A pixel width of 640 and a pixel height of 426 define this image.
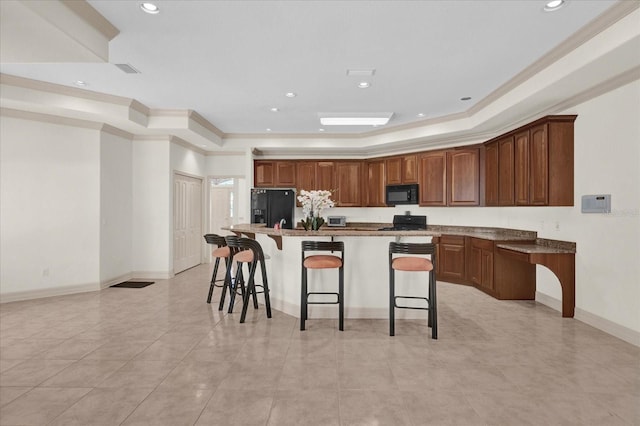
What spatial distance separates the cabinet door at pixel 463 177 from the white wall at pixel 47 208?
19.9 ft

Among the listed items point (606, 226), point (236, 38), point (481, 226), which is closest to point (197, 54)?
point (236, 38)

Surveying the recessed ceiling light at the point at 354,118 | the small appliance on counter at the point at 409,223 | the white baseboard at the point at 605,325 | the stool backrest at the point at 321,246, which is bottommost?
the white baseboard at the point at 605,325

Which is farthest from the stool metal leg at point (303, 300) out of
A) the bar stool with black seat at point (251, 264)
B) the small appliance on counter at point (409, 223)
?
the small appliance on counter at point (409, 223)

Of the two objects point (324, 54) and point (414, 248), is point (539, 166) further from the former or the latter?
Answer: point (324, 54)

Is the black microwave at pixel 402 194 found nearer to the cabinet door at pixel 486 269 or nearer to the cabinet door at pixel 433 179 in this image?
the cabinet door at pixel 433 179

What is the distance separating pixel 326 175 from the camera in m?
7.73

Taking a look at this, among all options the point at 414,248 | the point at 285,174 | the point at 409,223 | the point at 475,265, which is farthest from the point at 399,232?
the point at 285,174

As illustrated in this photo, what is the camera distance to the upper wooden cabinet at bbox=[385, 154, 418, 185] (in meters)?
7.00

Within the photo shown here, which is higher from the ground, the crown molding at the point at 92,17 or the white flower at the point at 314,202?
the crown molding at the point at 92,17

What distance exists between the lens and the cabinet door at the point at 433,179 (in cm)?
657

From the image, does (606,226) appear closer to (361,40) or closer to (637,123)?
(637,123)

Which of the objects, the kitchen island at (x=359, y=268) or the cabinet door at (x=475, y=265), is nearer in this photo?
the kitchen island at (x=359, y=268)

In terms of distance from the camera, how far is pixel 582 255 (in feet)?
13.7

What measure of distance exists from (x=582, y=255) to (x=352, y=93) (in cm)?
351
